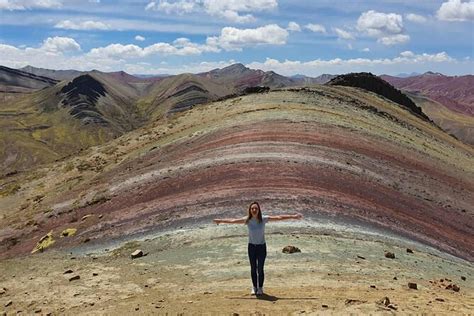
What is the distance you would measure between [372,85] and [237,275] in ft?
215

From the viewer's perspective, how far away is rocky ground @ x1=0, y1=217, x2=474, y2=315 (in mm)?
12633

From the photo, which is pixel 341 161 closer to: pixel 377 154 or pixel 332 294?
pixel 377 154

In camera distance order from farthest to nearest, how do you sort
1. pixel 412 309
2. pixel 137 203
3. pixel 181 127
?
pixel 181 127, pixel 137 203, pixel 412 309

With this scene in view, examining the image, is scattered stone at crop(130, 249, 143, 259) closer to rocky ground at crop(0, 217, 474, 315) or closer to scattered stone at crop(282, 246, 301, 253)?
rocky ground at crop(0, 217, 474, 315)

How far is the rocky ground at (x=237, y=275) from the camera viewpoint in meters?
12.6

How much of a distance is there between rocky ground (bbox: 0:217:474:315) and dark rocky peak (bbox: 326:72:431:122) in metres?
55.3

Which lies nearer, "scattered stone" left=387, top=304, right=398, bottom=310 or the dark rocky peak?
"scattered stone" left=387, top=304, right=398, bottom=310

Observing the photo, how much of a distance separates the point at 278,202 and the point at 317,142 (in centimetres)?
1306

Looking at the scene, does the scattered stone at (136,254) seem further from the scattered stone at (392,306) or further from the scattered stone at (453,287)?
the scattered stone at (453,287)

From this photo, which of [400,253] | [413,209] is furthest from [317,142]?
[400,253]

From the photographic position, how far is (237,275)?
15242mm

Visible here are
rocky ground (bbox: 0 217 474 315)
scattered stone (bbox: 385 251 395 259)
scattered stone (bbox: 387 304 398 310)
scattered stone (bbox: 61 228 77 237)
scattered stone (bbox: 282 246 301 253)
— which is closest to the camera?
scattered stone (bbox: 387 304 398 310)

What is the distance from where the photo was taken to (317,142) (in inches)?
1401

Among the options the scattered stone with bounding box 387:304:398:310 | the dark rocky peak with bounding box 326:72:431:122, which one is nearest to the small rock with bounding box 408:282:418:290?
the scattered stone with bounding box 387:304:398:310
